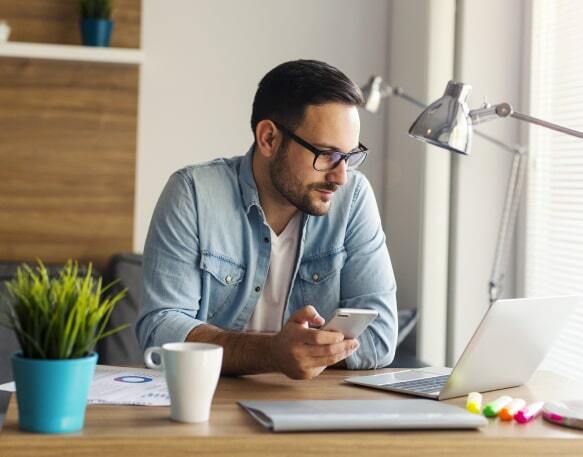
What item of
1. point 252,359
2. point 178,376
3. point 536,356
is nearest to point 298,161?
point 252,359

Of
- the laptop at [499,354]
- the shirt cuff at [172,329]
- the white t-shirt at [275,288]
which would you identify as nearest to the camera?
the laptop at [499,354]

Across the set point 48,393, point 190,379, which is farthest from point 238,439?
point 48,393

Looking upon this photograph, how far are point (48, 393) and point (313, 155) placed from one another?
3.28ft

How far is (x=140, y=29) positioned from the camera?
355 centimetres

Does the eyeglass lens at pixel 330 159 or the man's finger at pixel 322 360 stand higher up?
the eyeglass lens at pixel 330 159

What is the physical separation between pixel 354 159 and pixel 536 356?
2.02 ft

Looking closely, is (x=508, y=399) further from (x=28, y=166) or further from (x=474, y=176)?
(x=28, y=166)

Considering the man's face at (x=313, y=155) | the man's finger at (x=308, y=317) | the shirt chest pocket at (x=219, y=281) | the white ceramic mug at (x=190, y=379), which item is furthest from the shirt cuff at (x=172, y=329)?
the white ceramic mug at (x=190, y=379)

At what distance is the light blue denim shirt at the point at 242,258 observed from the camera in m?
1.98

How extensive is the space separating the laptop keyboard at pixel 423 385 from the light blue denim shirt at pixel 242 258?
0.72 ft

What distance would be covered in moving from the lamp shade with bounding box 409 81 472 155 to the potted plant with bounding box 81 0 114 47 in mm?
1734

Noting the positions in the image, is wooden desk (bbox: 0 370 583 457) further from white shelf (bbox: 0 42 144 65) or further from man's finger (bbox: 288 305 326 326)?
white shelf (bbox: 0 42 144 65)

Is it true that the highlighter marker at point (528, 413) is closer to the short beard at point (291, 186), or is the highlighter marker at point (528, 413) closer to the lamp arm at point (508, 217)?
the short beard at point (291, 186)

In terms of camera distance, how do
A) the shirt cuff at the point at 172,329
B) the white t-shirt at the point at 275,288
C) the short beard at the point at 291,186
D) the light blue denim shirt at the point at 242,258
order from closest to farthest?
1. the shirt cuff at the point at 172,329
2. the light blue denim shirt at the point at 242,258
3. the short beard at the point at 291,186
4. the white t-shirt at the point at 275,288
